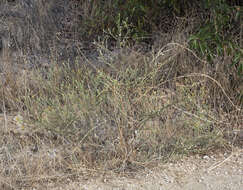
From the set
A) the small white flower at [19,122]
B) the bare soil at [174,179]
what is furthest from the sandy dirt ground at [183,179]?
the small white flower at [19,122]

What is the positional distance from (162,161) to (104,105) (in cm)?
81

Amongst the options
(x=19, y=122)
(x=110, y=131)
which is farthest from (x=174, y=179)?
(x=19, y=122)

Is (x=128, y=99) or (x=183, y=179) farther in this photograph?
(x=128, y=99)

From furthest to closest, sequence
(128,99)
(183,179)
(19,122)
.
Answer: (19,122)
(128,99)
(183,179)

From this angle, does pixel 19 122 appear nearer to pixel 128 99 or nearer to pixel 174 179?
pixel 128 99

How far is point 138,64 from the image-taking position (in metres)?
4.64

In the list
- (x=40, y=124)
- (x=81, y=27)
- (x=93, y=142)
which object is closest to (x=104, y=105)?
(x=93, y=142)

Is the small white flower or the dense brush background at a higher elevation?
the dense brush background

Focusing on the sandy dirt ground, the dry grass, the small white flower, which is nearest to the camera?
the sandy dirt ground

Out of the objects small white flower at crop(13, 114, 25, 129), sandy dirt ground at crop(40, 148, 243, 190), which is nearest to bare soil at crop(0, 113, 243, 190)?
sandy dirt ground at crop(40, 148, 243, 190)

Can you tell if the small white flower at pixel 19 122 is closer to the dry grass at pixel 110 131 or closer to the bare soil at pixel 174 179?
the dry grass at pixel 110 131

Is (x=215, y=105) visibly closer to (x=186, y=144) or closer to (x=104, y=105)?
(x=186, y=144)

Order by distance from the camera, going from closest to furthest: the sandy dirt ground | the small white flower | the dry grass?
the sandy dirt ground, the dry grass, the small white flower

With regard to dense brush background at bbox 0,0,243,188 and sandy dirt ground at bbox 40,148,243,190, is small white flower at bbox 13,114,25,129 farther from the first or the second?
sandy dirt ground at bbox 40,148,243,190
